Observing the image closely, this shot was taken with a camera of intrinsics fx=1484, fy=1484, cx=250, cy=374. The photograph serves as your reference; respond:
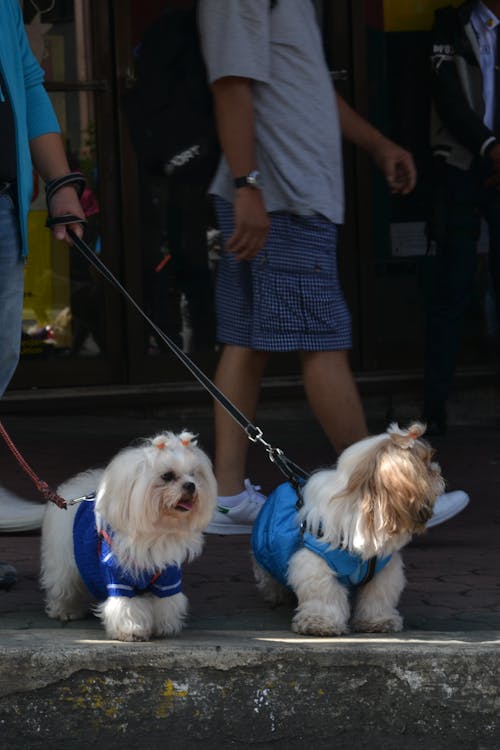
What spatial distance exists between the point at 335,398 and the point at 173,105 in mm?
1177

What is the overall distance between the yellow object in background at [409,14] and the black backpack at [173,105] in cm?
317

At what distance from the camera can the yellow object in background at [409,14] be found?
8.20m

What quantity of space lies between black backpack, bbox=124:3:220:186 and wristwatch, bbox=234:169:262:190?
28cm

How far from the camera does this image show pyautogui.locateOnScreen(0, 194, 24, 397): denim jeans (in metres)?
4.48

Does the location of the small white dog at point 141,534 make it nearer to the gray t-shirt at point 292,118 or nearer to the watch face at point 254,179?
the watch face at point 254,179

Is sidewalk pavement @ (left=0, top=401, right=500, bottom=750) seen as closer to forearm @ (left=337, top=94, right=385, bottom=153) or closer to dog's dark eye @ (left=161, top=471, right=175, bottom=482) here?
dog's dark eye @ (left=161, top=471, right=175, bottom=482)

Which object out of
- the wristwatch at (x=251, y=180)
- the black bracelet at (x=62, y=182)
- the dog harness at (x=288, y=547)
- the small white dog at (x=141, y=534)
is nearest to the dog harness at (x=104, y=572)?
the small white dog at (x=141, y=534)

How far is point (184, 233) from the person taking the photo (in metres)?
8.13

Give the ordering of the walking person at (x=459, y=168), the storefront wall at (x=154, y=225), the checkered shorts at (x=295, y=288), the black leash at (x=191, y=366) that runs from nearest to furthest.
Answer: the black leash at (x=191, y=366), the checkered shorts at (x=295, y=288), the walking person at (x=459, y=168), the storefront wall at (x=154, y=225)

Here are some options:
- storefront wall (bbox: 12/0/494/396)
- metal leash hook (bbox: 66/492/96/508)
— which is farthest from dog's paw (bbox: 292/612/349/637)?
storefront wall (bbox: 12/0/494/396)

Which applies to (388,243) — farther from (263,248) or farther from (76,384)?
(263,248)

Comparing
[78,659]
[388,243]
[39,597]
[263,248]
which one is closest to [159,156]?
[263,248]

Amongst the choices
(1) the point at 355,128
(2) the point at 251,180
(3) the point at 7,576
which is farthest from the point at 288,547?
(1) the point at 355,128

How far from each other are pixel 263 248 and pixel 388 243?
319cm
